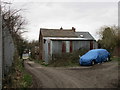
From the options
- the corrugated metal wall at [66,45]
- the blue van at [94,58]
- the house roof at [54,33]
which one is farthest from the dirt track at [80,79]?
the house roof at [54,33]

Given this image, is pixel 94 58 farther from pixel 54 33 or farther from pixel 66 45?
pixel 54 33

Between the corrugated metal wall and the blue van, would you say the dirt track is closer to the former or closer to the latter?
the blue van

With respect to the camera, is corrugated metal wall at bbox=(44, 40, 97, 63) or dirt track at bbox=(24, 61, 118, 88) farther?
corrugated metal wall at bbox=(44, 40, 97, 63)

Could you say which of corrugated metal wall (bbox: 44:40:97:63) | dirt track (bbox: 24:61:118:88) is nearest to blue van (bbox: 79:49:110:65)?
dirt track (bbox: 24:61:118:88)

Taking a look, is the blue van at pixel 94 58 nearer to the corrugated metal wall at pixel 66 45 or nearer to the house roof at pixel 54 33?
the corrugated metal wall at pixel 66 45

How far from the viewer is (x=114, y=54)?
79.6 feet

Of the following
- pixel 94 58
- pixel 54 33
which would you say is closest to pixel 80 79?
pixel 94 58

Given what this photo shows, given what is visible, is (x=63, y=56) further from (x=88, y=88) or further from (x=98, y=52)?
(x=88, y=88)

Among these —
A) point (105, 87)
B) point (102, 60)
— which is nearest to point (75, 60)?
point (102, 60)

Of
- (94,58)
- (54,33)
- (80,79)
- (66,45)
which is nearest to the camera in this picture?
(80,79)

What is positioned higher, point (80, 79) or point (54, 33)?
point (54, 33)

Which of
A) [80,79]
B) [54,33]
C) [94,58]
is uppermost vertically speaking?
[54,33]

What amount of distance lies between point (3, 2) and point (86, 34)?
37.3 metres

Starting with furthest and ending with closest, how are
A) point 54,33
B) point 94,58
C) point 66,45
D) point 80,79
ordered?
point 54,33 → point 66,45 → point 94,58 → point 80,79
